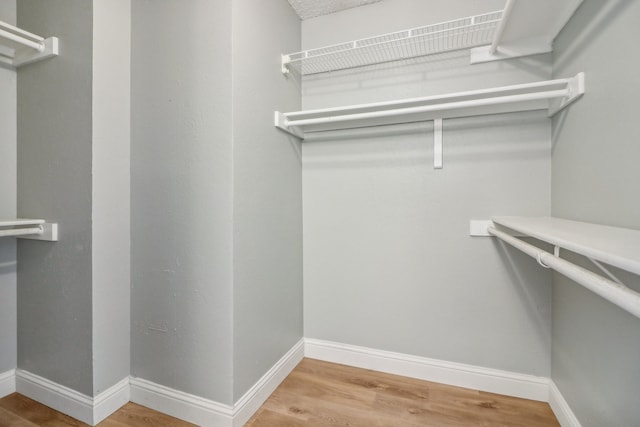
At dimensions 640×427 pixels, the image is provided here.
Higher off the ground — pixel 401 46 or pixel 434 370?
pixel 401 46

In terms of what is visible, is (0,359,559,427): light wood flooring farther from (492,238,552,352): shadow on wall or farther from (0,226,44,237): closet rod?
(0,226,44,237): closet rod

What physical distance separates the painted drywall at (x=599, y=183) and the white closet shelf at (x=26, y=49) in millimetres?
2204

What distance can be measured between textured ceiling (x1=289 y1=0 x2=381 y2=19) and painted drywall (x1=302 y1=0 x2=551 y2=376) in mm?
37

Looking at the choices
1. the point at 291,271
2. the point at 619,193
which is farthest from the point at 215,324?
the point at 619,193

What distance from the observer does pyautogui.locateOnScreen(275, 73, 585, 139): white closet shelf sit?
43.9 inches

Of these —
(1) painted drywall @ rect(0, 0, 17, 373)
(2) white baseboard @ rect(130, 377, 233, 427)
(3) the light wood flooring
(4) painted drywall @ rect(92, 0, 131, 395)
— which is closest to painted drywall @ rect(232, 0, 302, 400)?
(2) white baseboard @ rect(130, 377, 233, 427)

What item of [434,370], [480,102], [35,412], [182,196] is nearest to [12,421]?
[35,412]

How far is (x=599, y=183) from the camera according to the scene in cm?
96

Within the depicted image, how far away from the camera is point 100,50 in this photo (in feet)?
4.03

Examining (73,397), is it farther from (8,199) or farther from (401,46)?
(401,46)

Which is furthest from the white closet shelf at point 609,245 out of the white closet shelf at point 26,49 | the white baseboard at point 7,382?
the white baseboard at point 7,382

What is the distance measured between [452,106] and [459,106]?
0.09ft

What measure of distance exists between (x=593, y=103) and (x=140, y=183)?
1.91 metres

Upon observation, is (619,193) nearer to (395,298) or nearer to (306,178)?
(395,298)
